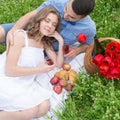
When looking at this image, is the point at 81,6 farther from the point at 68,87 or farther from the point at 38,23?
the point at 68,87

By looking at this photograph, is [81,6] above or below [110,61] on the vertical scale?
above

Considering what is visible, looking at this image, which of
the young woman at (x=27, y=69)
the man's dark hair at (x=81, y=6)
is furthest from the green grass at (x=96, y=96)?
the man's dark hair at (x=81, y=6)

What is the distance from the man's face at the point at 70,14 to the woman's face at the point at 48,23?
0.13 meters

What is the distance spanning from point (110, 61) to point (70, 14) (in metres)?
0.68

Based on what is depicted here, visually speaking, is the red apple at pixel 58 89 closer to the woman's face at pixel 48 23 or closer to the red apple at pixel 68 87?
the red apple at pixel 68 87

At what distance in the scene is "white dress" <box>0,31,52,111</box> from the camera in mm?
4715

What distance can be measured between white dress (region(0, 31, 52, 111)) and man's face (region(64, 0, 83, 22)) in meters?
0.52

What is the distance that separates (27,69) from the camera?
4.81 m

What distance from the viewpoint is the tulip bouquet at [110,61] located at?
4.64 meters

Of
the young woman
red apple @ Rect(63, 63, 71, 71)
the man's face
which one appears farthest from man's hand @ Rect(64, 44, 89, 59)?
the man's face

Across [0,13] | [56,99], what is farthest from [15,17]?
[56,99]

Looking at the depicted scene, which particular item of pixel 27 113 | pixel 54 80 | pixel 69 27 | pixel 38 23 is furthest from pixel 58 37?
pixel 27 113

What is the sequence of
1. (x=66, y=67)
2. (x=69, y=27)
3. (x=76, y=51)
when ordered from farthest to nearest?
(x=76, y=51), (x=66, y=67), (x=69, y=27)

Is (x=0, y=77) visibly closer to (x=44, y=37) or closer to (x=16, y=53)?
(x=16, y=53)
